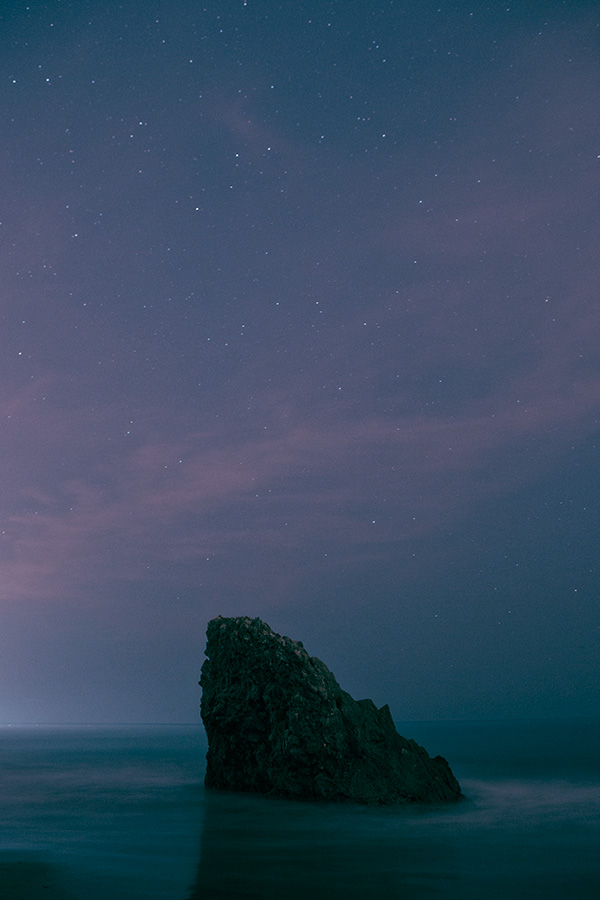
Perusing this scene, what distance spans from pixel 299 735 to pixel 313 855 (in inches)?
365

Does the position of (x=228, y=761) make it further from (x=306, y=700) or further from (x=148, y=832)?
(x=148, y=832)

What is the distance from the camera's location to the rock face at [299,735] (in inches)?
1123

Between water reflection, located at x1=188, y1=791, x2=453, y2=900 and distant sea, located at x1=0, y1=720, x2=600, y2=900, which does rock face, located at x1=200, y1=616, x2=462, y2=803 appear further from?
water reflection, located at x1=188, y1=791, x2=453, y2=900

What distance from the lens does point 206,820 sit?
84.4ft

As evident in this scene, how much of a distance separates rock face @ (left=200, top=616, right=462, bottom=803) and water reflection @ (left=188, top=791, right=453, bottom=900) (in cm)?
138

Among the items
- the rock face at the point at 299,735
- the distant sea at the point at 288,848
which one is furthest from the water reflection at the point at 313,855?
the rock face at the point at 299,735

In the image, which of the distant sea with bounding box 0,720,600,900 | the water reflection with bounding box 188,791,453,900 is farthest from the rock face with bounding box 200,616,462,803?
the water reflection with bounding box 188,791,453,900

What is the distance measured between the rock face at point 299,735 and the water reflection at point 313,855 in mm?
1385

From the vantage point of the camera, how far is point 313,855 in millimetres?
19344

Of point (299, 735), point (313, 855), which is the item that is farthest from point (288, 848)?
point (299, 735)

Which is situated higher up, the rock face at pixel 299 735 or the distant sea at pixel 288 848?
the rock face at pixel 299 735

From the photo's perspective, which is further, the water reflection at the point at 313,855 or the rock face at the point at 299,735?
the rock face at the point at 299,735

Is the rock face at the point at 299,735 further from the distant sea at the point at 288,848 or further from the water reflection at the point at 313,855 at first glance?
the water reflection at the point at 313,855

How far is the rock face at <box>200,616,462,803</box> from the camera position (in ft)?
93.6
